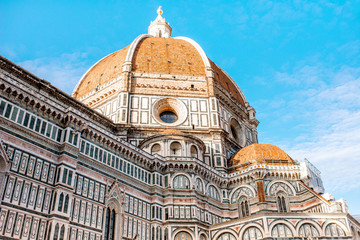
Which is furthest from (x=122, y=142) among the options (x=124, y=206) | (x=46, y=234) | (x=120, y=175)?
(x=46, y=234)

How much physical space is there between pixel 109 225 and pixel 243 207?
14.4m

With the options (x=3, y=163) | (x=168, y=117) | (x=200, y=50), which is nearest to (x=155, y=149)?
(x=168, y=117)

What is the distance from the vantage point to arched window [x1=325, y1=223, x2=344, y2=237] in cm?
2780

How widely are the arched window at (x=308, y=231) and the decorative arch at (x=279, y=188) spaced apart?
5983 mm

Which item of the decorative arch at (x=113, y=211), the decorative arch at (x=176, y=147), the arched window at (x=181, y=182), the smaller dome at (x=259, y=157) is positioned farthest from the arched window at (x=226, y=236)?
the decorative arch at (x=113, y=211)

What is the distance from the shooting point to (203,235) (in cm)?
3022

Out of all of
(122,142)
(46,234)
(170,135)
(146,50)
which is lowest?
(46,234)

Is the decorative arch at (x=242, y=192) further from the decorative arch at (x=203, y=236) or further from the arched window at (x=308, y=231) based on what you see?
the arched window at (x=308, y=231)

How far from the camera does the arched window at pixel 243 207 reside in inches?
1335

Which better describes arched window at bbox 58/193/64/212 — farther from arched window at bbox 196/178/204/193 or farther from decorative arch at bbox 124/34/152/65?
decorative arch at bbox 124/34/152/65

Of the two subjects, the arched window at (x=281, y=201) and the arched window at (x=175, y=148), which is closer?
the arched window at (x=281, y=201)

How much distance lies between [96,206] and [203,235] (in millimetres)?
10251

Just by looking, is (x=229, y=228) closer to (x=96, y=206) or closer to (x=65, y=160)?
(x=96, y=206)

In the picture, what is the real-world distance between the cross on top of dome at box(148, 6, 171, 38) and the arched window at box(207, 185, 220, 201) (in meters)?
35.5
